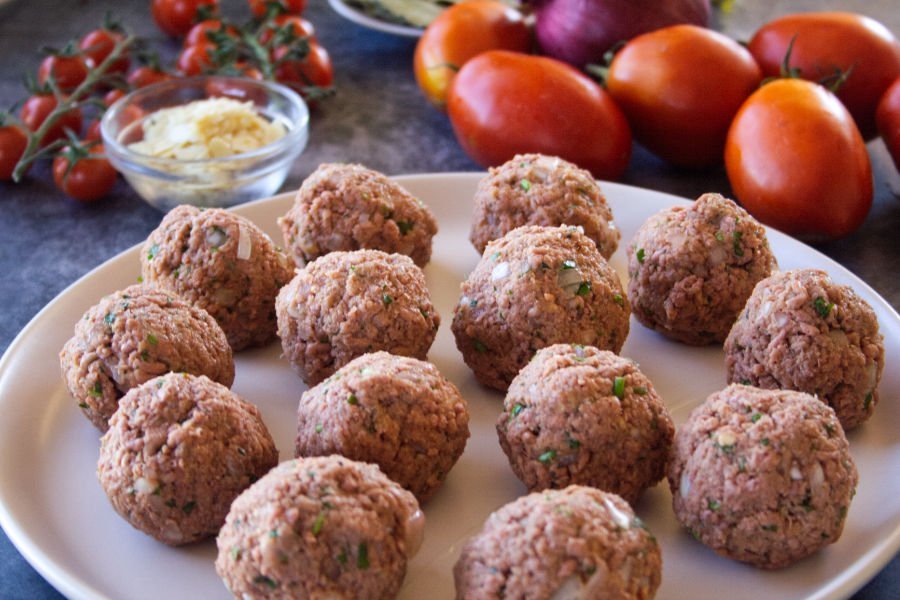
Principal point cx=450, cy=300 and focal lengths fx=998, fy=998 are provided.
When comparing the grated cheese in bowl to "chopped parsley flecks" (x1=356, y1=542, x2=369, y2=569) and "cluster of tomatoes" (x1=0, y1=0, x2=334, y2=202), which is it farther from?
"chopped parsley flecks" (x1=356, y1=542, x2=369, y2=569)

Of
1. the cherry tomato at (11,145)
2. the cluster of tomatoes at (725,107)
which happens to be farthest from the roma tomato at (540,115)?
the cherry tomato at (11,145)

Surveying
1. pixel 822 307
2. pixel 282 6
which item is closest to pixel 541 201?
pixel 822 307

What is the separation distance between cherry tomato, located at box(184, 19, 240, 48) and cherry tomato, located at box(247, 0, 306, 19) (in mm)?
237

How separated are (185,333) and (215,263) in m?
0.27

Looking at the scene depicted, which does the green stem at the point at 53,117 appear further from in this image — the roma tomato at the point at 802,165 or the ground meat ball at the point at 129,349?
the roma tomato at the point at 802,165

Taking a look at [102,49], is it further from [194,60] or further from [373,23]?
[373,23]

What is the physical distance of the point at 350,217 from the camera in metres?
2.43

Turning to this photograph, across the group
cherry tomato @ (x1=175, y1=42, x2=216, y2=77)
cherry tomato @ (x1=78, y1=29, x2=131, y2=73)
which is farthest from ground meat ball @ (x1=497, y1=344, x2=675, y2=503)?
cherry tomato @ (x1=78, y1=29, x2=131, y2=73)

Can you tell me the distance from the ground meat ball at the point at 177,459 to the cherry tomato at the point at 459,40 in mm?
2034

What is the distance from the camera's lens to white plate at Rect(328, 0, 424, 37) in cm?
410

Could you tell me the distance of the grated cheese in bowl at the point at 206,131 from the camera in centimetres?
311

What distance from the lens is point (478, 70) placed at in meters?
3.24

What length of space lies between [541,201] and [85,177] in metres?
1.66

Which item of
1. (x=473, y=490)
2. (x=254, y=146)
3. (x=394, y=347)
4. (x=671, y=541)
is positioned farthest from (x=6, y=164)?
(x=671, y=541)
